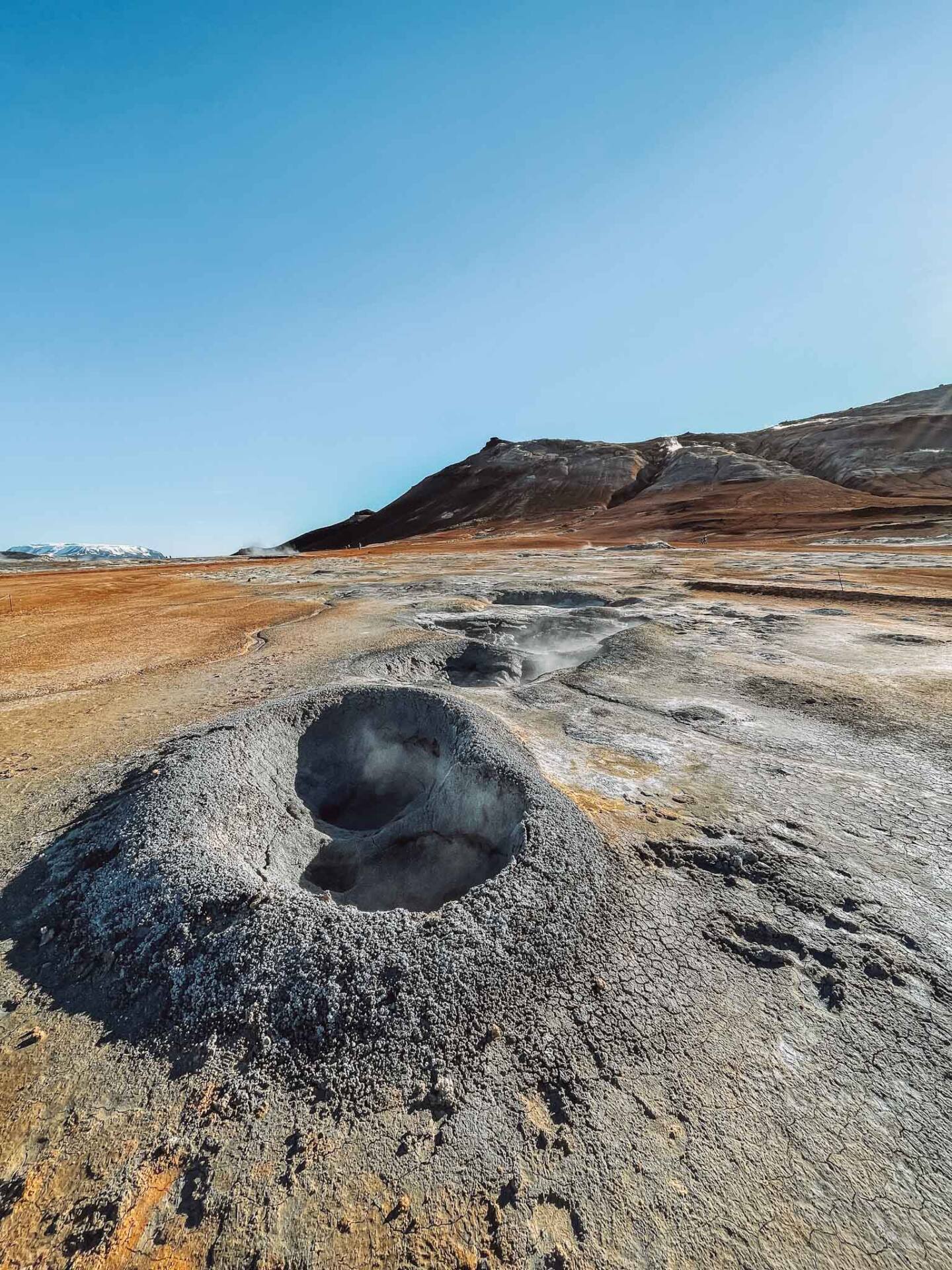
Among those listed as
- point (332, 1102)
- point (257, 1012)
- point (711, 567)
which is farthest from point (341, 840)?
point (711, 567)

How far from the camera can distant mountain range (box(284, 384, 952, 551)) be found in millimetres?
49406

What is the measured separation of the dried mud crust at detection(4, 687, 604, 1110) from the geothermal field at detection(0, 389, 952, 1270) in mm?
21

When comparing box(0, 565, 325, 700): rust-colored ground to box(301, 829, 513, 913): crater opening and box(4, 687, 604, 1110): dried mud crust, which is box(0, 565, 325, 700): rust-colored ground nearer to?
box(4, 687, 604, 1110): dried mud crust

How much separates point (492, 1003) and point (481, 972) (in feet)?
0.51

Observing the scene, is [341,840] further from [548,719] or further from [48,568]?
[48,568]

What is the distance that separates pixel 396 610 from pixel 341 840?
29.8 ft

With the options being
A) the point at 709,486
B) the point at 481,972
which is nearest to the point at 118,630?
the point at 481,972

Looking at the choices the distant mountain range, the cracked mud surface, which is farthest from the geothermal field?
the distant mountain range

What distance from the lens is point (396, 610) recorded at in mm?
13711

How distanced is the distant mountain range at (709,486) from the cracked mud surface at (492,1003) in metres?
39.7

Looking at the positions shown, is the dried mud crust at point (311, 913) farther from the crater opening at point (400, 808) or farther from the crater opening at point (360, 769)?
the crater opening at point (360, 769)

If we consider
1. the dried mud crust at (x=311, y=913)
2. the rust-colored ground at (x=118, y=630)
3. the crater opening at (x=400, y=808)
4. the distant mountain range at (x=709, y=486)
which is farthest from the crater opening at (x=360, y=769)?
the distant mountain range at (x=709, y=486)

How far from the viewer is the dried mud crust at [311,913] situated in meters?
2.59

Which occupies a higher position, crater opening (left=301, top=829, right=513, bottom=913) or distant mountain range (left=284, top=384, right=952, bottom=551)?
distant mountain range (left=284, top=384, right=952, bottom=551)
